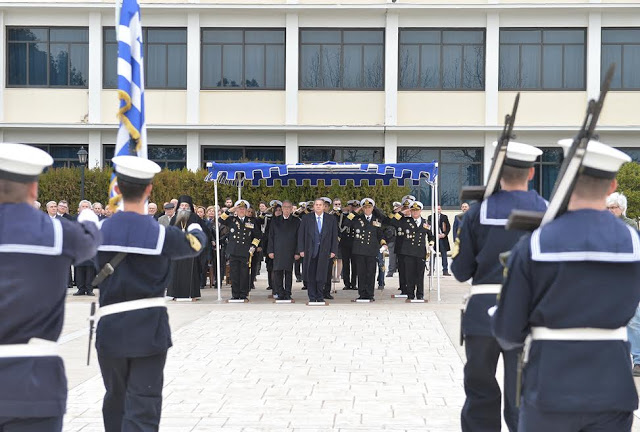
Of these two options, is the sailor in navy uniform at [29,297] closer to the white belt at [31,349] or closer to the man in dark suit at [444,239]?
the white belt at [31,349]

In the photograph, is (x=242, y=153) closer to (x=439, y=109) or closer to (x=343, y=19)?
(x=343, y=19)

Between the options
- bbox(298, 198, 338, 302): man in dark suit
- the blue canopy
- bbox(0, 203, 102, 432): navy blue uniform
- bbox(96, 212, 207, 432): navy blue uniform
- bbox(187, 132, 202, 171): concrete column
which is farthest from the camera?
bbox(187, 132, 202, 171): concrete column

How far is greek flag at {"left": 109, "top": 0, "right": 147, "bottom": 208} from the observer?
7828 millimetres

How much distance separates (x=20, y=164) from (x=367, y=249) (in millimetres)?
13768

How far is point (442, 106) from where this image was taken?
32625 mm

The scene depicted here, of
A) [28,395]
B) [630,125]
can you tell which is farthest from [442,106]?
[28,395]

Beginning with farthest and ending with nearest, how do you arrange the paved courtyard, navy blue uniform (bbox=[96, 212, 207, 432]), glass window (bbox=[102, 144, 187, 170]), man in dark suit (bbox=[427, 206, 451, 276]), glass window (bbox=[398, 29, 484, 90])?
1. glass window (bbox=[102, 144, 187, 170])
2. glass window (bbox=[398, 29, 484, 90])
3. man in dark suit (bbox=[427, 206, 451, 276])
4. the paved courtyard
5. navy blue uniform (bbox=[96, 212, 207, 432])

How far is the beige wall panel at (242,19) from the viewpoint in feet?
108

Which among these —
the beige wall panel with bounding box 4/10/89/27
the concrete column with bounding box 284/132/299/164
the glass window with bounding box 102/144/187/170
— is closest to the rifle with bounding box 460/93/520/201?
the concrete column with bounding box 284/132/299/164

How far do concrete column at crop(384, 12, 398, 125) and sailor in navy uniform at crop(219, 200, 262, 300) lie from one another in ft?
50.4

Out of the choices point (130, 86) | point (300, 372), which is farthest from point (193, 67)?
point (130, 86)

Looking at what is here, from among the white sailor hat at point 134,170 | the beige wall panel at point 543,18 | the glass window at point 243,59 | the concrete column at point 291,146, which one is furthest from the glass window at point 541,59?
the white sailor hat at point 134,170

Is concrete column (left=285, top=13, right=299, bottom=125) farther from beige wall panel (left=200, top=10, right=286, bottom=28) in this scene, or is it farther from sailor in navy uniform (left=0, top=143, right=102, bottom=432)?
sailor in navy uniform (left=0, top=143, right=102, bottom=432)

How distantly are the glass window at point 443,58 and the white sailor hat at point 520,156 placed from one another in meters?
27.6
